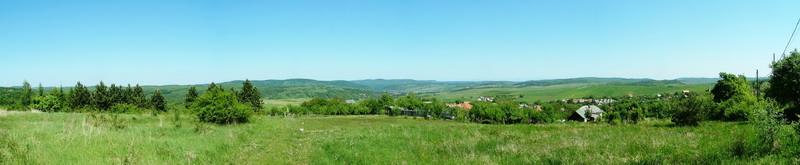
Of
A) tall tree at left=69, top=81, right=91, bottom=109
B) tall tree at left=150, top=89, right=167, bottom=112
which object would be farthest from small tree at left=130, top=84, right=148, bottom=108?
tall tree at left=69, top=81, right=91, bottom=109

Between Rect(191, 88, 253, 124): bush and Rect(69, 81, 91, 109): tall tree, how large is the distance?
224 ft

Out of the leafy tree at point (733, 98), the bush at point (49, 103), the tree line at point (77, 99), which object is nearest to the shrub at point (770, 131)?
the leafy tree at point (733, 98)

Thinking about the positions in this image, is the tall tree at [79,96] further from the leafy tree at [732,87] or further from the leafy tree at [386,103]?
the leafy tree at [732,87]

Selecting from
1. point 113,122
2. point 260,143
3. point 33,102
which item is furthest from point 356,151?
point 33,102

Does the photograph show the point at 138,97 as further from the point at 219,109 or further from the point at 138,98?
the point at 219,109

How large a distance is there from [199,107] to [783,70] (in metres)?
40.0

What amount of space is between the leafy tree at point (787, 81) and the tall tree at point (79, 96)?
10293cm

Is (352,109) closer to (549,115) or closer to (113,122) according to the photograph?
(549,115)

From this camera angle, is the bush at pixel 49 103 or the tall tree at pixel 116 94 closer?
the bush at pixel 49 103

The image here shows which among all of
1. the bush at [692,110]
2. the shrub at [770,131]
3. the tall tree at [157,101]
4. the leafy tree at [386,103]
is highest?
the shrub at [770,131]

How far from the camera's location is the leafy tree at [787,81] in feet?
70.8

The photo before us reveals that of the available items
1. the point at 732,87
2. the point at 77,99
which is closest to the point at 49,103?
the point at 77,99

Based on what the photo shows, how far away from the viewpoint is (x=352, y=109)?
86.5m

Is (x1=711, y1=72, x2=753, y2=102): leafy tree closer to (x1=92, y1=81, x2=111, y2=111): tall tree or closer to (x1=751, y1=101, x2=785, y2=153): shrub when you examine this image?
(x1=751, y1=101, x2=785, y2=153): shrub
